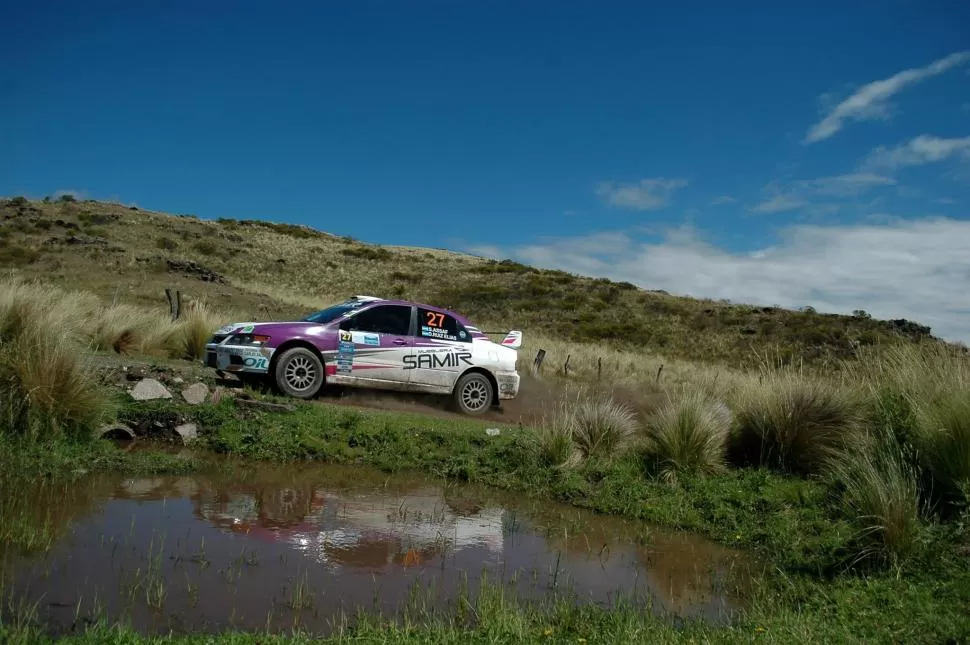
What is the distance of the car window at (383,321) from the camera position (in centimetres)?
1316

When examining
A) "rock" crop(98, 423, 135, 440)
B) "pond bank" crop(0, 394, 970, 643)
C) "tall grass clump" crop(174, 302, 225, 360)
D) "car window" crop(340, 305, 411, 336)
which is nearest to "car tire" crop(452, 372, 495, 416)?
"car window" crop(340, 305, 411, 336)

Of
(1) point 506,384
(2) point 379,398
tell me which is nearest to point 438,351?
(2) point 379,398

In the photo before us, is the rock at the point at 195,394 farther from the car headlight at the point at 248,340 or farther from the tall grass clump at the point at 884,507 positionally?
the tall grass clump at the point at 884,507

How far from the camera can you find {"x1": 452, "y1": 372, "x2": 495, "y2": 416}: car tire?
1409 centimetres

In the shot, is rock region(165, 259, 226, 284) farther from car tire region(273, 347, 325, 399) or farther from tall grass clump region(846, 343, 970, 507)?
tall grass clump region(846, 343, 970, 507)

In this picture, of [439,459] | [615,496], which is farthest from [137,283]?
[615,496]

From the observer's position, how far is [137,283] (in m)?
28.5

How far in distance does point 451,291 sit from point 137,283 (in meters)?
23.3

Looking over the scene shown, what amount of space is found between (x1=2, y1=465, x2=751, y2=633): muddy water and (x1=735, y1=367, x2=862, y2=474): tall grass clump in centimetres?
314

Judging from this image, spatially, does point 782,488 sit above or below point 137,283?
below

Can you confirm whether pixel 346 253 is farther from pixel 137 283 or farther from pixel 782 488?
pixel 782 488

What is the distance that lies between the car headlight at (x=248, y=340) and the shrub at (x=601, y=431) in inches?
197

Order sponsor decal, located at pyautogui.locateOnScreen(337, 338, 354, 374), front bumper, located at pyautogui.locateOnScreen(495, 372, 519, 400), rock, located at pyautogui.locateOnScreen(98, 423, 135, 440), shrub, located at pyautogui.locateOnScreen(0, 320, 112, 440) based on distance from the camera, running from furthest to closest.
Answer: front bumper, located at pyautogui.locateOnScreen(495, 372, 519, 400), sponsor decal, located at pyautogui.locateOnScreen(337, 338, 354, 374), rock, located at pyautogui.locateOnScreen(98, 423, 135, 440), shrub, located at pyautogui.locateOnScreen(0, 320, 112, 440)

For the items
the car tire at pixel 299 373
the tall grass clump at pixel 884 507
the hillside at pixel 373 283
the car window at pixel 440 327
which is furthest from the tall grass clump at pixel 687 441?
the hillside at pixel 373 283
